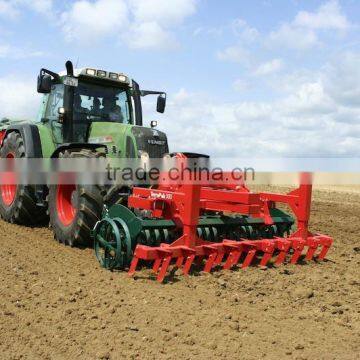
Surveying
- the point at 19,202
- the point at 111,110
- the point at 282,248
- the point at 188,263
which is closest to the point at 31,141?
the point at 19,202

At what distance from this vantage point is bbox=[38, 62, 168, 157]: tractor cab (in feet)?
22.7

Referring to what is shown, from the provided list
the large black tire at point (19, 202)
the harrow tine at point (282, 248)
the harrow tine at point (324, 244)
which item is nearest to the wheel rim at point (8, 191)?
the large black tire at point (19, 202)

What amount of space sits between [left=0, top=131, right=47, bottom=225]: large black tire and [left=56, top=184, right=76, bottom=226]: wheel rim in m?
1.03

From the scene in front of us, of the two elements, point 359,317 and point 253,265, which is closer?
point 359,317

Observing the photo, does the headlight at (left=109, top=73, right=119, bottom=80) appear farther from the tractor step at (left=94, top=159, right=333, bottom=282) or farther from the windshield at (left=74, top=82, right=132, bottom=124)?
the tractor step at (left=94, top=159, right=333, bottom=282)

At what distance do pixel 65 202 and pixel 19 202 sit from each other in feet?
3.96

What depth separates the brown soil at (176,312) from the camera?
3.46m

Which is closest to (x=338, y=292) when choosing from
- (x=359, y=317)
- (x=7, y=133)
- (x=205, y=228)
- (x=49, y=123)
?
(x=359, y=317)

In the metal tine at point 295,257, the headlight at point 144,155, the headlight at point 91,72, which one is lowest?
the metal tine at point 295,257

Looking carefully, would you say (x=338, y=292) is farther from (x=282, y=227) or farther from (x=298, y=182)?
(x=282, y=227)

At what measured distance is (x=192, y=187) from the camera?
520 centimetres

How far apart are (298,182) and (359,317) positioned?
84.0 inches

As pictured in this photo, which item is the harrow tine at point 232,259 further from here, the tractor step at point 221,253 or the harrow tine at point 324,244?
the harrow tine at point 324,244

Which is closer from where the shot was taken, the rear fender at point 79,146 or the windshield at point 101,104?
the rear fender at point 79,146
